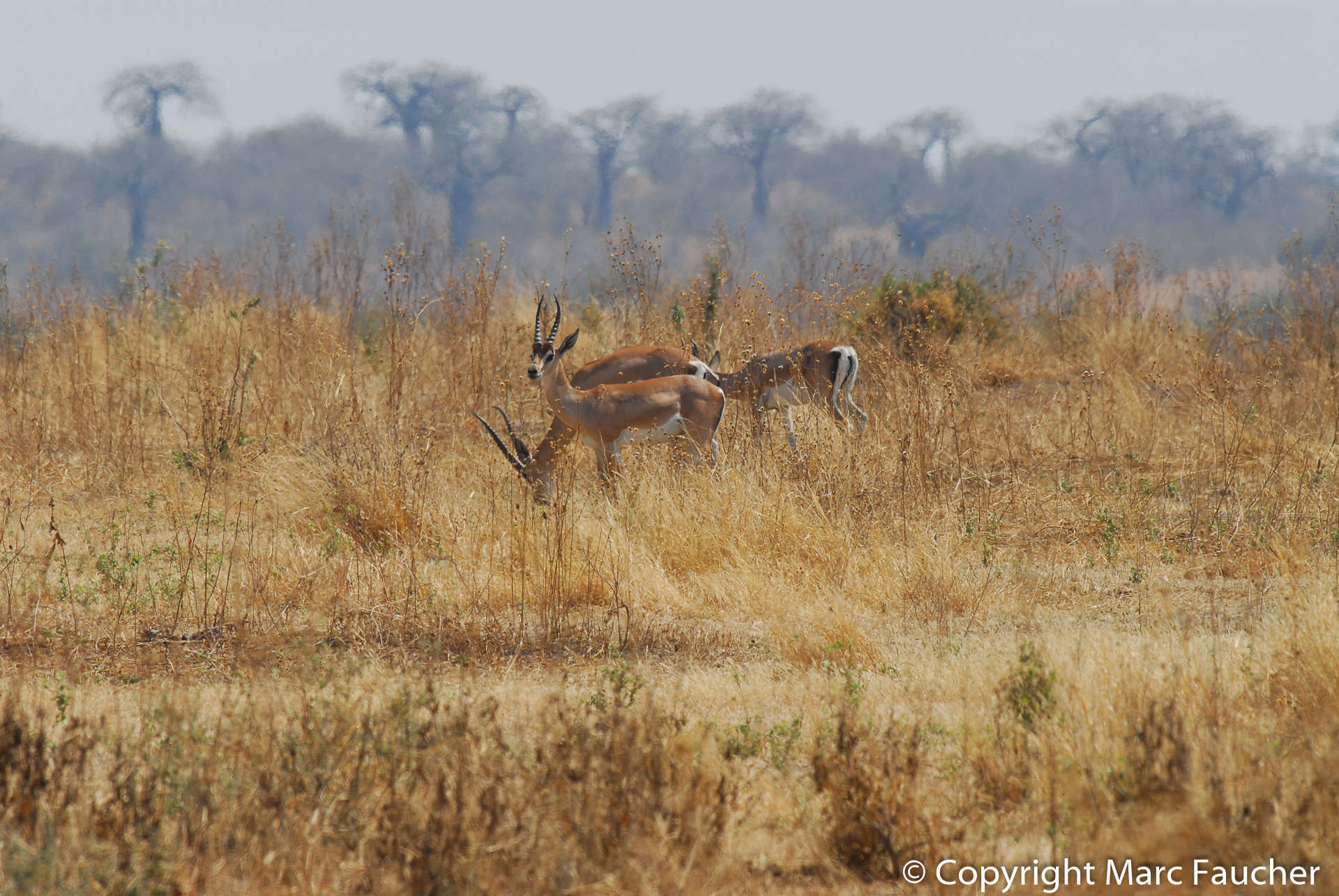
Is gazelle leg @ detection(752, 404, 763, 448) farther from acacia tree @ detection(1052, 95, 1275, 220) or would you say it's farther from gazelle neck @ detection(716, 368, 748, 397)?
acacia tree @ detection(1052, 95, 1275, 220)

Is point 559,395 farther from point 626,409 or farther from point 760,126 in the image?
point 760,126

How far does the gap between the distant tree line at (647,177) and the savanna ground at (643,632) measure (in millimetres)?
52292

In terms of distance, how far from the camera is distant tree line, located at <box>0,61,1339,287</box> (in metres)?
66.6

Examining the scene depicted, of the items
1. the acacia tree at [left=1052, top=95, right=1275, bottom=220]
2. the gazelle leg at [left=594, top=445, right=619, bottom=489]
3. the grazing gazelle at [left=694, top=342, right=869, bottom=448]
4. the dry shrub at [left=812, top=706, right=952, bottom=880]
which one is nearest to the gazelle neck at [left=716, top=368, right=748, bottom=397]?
the grazing gazelle at [left=694, top=342, right=869, bottom=448]

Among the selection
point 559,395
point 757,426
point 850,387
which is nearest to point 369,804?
point 559,395

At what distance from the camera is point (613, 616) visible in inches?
223

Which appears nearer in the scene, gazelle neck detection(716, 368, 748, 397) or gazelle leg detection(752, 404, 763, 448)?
gazelle leg detection(752, 404, 763, 448)

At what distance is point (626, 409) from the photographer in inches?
334

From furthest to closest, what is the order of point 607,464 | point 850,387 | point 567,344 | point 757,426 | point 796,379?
point 850,387
point 796,379
point 567,344
point 757,426
point 607,464

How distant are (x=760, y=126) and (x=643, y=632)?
7697 cm

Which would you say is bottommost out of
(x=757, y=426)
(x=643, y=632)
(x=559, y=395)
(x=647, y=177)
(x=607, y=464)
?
(x=643, y=632)

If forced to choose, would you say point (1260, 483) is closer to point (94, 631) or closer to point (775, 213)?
point (94, 631)

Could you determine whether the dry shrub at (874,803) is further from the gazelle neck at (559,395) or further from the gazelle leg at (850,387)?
the gazelle leg at (850,387)

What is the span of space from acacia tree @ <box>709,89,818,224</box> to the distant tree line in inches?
4.9
